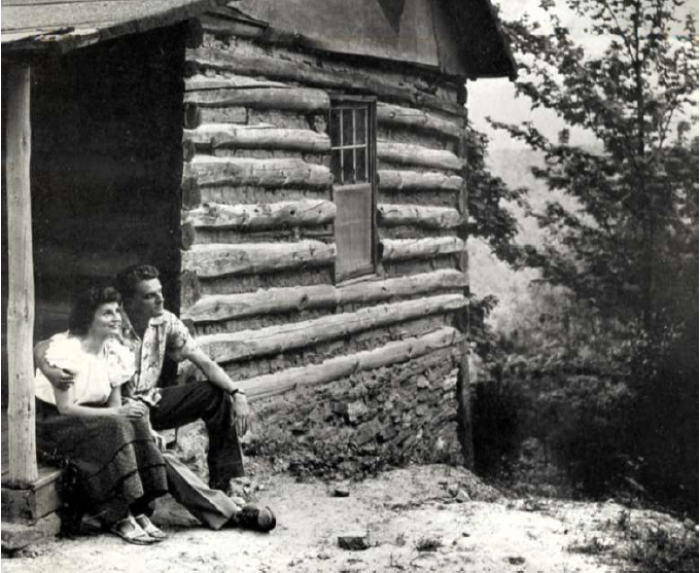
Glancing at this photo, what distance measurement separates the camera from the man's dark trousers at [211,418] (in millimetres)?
6457

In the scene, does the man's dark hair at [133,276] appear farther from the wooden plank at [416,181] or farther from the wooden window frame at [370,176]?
the wooden plank at [416,181]

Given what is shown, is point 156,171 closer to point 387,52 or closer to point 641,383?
point 387,52

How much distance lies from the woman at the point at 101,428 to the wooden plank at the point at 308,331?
136 cm

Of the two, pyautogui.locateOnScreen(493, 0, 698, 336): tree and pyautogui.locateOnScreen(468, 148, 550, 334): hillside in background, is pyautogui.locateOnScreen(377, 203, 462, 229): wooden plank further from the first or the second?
pyautogui.locateOnScreen(468, 148, 550, 334): hillside in background

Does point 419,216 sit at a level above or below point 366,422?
above

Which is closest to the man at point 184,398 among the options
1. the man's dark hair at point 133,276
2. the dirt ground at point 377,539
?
the man's dark hair at point 133,276

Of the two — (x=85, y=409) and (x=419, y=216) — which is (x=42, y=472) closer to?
(x=85, y=409)

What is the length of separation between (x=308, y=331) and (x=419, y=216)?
2.57m

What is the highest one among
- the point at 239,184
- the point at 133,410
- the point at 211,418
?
the point at 239,184

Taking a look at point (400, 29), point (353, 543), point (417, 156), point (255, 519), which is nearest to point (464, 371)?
point (417, 156)

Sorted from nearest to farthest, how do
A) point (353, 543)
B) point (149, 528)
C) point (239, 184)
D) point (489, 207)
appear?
point (149, 528), point (353, 543), point (239, 184), point (489, 207)

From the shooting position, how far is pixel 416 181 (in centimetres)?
1041

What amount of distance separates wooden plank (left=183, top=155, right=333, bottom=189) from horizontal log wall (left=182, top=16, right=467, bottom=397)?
11mm

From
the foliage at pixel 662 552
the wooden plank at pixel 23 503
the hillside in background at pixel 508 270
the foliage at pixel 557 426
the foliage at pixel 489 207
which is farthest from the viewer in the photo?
the hillside in background at pixel 508 270
